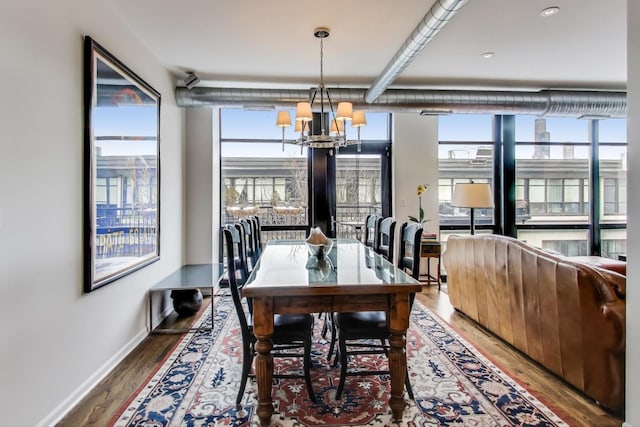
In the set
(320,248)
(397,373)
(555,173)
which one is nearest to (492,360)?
(397,373)

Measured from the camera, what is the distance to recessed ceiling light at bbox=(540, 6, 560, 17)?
2697mm

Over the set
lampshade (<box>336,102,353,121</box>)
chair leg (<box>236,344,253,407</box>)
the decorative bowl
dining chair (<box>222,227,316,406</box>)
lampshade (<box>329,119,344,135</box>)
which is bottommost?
chair leg (<box>236,344,253,407</box>)

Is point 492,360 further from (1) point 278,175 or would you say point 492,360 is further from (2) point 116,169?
(1) point 278,175

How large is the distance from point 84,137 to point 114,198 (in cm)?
54

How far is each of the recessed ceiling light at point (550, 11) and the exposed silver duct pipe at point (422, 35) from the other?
903mm

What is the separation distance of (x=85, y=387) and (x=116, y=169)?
1.53 metres

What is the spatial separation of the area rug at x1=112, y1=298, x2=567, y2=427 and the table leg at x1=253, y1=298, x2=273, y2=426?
114 mm

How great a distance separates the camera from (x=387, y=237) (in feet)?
11.2

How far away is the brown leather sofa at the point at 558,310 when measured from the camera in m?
1.99

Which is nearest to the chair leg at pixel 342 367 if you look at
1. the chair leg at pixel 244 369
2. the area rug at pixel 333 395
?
the area rug at pixel 333 395

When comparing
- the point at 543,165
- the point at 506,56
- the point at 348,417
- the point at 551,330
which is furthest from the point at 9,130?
the point at 543,165

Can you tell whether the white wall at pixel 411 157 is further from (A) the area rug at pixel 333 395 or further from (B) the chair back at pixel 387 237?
(A) the area rug at pixel 333 395

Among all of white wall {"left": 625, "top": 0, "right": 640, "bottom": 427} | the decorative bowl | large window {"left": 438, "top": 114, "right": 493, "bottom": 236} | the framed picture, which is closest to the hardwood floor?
white wall {"left": 625, "top": 0, "right": 640, "bottom": 427}

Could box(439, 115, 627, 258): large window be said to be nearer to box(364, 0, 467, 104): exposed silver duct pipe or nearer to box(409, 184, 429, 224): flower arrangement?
box(409, 184, 429, 224): flower arrangement
